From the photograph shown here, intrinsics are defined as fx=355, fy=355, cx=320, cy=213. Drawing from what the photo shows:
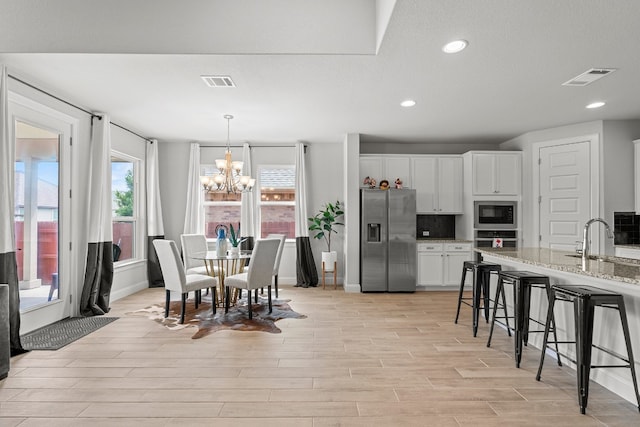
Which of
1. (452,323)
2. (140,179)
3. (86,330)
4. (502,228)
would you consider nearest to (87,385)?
(86,330)

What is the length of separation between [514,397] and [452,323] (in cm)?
168

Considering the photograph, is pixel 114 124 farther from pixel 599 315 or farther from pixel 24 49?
pixel 599 315

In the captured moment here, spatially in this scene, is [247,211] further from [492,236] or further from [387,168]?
[492,236]

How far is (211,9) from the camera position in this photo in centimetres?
298

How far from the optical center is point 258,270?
4.32 m

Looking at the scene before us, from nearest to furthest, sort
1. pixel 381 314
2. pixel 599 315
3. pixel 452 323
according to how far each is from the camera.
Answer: pixel 599 315 < pixel 452 323 < pixel 381 314

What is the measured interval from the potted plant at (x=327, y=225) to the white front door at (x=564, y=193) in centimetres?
325

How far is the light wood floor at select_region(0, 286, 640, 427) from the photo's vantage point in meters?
2.22

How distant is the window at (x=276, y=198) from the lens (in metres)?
6.62

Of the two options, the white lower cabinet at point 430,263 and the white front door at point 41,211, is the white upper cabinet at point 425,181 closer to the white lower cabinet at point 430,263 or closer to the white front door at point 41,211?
the white lower cabinet at point 430,263

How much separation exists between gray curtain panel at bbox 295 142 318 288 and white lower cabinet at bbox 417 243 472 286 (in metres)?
1.86

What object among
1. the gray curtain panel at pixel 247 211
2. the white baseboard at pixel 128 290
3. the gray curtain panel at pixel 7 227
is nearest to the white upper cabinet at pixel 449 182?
the gray curtain panel at pixel 247 211

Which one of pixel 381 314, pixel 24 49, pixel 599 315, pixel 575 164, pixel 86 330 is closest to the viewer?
pixel 599 315

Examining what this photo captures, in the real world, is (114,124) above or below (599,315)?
above
